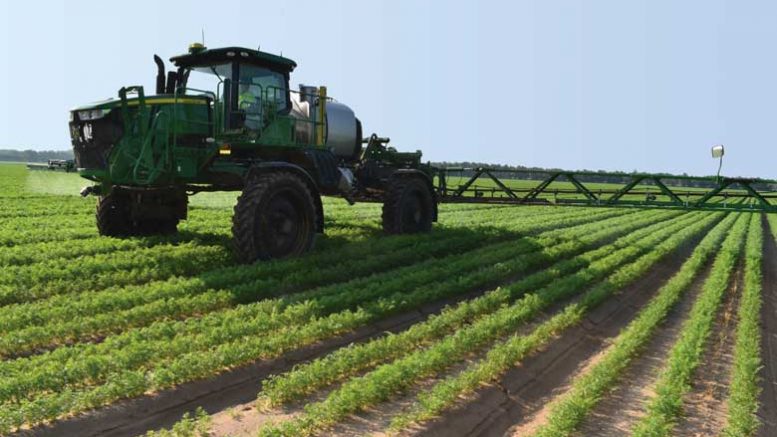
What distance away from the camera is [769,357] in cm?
664

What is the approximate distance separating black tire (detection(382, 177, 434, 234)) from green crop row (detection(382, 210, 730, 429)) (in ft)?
13.7

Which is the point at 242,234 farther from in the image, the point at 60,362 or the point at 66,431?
the point at 66,431

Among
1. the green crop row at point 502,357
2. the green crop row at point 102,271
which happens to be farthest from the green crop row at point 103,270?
the green crop row at point 502,357

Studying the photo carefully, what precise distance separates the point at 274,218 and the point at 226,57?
8.35 ft

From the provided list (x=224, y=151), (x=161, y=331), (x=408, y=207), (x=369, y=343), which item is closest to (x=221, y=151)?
(x=224, y=151)

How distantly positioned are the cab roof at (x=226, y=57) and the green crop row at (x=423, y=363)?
206 inches

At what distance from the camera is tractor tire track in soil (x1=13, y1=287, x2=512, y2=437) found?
4.08 metres

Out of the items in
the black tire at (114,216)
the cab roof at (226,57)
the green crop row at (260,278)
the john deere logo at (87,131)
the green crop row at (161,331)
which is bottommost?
the green crop row at (161,331)

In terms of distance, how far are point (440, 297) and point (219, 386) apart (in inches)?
144

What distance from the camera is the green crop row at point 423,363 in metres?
4.24

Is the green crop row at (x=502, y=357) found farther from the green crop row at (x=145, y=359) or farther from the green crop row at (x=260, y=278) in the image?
the green crop row at (x=260, y=278)

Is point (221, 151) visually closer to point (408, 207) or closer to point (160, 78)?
point (160, 78)

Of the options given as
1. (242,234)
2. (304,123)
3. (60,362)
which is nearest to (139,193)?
(242,234)

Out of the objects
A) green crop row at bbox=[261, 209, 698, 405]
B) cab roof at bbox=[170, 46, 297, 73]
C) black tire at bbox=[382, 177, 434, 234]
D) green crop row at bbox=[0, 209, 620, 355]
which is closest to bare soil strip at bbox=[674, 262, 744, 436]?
green crop row at bbox=[261, 209, 698, 405]
